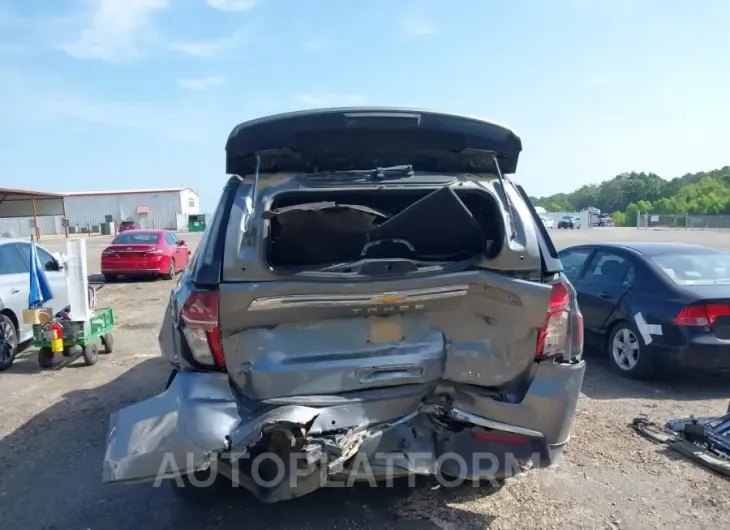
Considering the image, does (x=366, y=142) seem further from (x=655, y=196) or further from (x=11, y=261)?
(x=655, y=196)

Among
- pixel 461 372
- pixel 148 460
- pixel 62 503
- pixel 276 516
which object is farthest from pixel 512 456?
pixel 62 503

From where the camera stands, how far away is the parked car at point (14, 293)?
6973 mm

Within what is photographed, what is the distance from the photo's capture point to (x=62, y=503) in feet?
11.5

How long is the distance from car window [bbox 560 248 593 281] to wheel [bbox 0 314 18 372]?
6.78 m

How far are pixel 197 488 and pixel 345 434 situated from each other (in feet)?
3.68

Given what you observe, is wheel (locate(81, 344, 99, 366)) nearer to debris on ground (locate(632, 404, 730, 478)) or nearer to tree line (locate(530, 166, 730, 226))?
debris on ground (locate(632, 404, 730, 478))

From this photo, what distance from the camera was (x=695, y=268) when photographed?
246 inches

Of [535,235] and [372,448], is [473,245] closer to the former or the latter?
[535,235]

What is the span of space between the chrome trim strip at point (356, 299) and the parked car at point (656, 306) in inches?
148

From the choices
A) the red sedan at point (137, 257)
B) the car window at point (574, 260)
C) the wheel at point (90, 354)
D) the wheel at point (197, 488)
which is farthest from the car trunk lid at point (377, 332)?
the red sedan at point (137, 257)

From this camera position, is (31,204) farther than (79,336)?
Yes

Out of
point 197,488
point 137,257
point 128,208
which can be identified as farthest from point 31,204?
point 128,208

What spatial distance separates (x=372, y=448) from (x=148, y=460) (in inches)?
39.0

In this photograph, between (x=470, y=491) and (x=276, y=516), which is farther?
(x=470, y=491)
